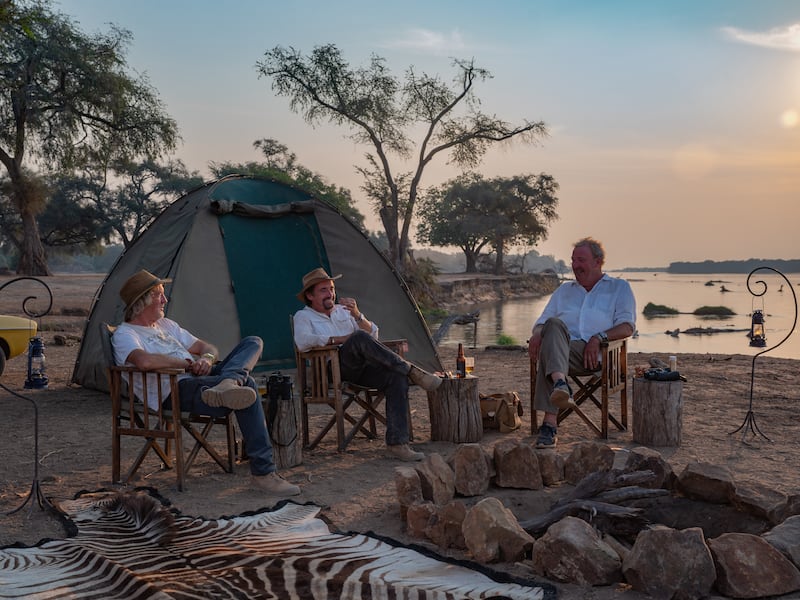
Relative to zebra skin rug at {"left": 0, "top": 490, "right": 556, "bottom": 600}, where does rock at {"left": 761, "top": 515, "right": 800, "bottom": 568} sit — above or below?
above

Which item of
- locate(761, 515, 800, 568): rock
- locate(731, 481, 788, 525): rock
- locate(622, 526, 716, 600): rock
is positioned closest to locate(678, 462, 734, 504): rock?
locate(731, 481, 788, 525): rock

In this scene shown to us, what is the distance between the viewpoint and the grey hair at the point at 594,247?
4904mm

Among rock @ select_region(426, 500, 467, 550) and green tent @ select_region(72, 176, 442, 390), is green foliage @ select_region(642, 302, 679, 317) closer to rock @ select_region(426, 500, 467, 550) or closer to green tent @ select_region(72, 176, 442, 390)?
green tent @ select_region(72, 176, 442, 390)

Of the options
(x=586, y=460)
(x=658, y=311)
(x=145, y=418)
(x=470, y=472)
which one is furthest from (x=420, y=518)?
(x=658, y=311)

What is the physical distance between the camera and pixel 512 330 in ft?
57.8

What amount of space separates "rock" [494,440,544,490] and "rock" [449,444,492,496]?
105 mm

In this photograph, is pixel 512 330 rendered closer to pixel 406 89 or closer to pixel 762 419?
pixel 406 89

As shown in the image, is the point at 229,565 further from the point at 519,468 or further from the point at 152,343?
the point at 152,343

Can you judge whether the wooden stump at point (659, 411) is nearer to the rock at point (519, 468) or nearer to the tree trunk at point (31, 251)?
the rock at point (519, 468)

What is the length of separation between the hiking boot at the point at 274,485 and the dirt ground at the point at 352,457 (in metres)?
0.05

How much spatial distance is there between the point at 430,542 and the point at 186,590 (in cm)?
96

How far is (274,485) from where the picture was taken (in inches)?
142

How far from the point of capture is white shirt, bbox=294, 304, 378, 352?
4.52m

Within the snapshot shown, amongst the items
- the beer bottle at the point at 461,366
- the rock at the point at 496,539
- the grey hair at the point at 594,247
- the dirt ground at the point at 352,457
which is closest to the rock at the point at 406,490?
Answer: the dirt ground at the point at 352,457
